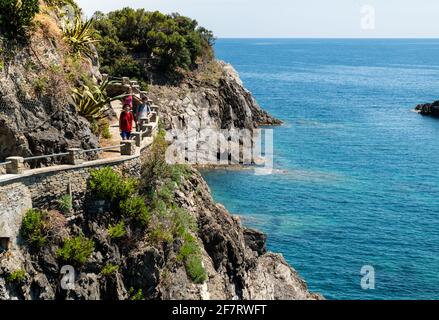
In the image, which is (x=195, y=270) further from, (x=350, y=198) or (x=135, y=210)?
(x=350, y=198)

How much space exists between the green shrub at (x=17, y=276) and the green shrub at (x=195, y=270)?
26.5 ft

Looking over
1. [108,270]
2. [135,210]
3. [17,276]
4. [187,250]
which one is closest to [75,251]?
[108,270]

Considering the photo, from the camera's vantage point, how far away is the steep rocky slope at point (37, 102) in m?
22.3

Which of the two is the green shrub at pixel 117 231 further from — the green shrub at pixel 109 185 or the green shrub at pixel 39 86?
the green shrub at pixel 39 86

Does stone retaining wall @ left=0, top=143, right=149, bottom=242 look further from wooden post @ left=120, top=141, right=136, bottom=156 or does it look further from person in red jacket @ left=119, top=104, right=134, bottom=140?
person in red jacket @ left=119, top=104, right=134, bottom=140

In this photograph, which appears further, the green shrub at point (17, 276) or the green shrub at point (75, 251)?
the green shrub at point (75, 251)

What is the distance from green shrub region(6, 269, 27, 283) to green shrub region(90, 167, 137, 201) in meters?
4.64

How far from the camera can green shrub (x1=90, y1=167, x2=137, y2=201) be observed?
881 inches

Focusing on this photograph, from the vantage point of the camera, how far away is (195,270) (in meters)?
25.0

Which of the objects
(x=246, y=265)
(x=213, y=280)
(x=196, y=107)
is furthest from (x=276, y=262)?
(x=196, y=107)

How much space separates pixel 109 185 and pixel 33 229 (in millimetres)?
A: 3790

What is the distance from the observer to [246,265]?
3125 centimetres

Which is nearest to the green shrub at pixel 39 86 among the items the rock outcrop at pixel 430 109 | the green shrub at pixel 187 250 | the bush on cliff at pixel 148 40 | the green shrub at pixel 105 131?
the green shrub at pixel 105 131
